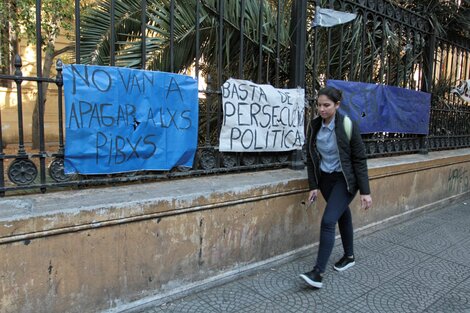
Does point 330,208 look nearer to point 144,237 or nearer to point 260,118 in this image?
point 260,118

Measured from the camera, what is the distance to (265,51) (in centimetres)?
420

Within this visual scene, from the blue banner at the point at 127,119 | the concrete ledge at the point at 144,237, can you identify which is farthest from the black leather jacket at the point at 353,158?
the blue banner at the point at 127,119

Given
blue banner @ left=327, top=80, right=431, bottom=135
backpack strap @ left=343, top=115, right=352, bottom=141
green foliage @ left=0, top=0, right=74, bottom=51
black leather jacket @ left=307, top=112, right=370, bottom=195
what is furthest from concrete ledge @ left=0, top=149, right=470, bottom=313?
green foliage @ left=0, top=0, right=74, bottom=51

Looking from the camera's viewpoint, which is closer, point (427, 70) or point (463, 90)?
point (427, 70)

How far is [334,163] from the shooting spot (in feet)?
12.0

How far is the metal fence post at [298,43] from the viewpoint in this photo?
4199mm

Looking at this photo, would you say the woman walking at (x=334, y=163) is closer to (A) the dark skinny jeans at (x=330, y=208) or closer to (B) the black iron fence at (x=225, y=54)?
(A) the dark skinny jeans at (x=330, y=208)

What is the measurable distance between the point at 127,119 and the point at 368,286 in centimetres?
259

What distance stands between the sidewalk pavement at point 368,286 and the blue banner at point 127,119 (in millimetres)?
1148

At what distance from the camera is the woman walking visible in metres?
3.48

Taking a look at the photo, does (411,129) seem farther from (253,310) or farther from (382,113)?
(253,310)

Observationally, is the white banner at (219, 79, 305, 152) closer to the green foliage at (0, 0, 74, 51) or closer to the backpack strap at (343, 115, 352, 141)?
the backpack strap at (343, 115, 352, 141)

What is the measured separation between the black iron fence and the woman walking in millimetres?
666

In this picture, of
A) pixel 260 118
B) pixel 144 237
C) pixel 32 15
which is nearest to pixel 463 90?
pixel 260 118
